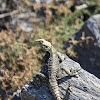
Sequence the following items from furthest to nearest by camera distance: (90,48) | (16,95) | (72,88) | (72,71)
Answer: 1. (90,48)
2. (16,95)
3. (72,71)
4. (72,88)

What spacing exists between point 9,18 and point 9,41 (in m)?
2.16

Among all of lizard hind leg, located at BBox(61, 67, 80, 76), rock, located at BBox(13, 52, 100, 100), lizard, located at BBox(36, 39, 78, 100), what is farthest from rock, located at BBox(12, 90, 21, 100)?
lizard hind leg, located at BBox(61, 67, 80, 76)

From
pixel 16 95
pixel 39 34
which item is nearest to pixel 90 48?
pixel 39 34

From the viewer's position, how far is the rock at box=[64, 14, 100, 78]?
8.15m

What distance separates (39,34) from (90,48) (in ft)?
9.38

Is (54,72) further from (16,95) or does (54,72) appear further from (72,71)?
(16,95)

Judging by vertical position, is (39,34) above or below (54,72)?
above

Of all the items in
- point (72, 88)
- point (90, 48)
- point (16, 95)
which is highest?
point (90, 48)

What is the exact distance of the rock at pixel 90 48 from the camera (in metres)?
8.15

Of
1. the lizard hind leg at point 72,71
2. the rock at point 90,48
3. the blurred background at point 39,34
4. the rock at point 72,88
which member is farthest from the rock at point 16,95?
the rock at point 90,48

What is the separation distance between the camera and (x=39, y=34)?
9609 mm

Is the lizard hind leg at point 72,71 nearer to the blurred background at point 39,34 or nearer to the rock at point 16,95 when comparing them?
the blurred background at point 39,34

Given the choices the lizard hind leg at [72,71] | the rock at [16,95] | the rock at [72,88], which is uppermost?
the lizard hind leg at [72,71]

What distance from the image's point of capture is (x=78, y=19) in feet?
35.4
